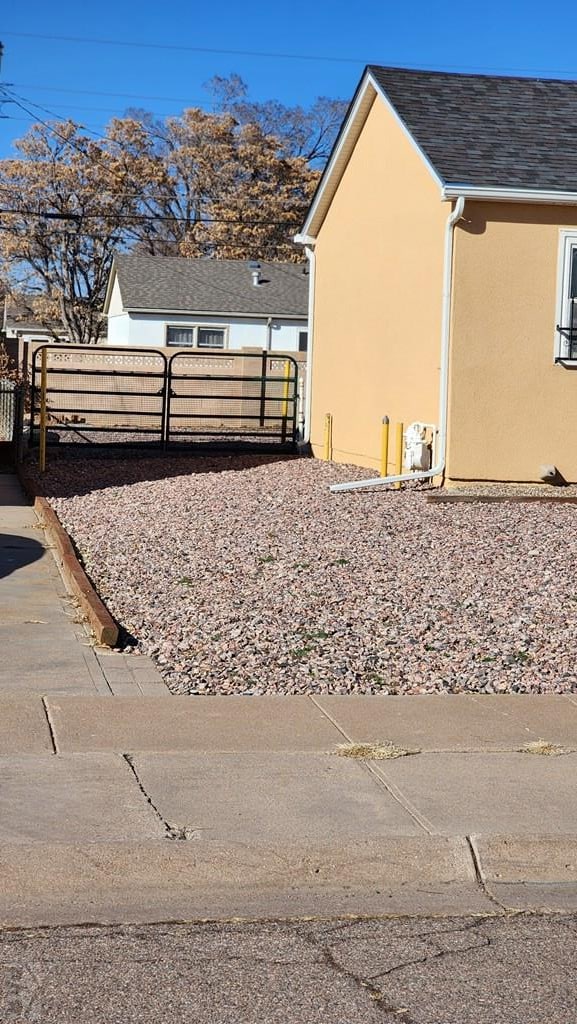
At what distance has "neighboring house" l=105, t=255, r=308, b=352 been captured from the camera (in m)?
42.3

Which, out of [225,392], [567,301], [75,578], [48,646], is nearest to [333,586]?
[75,578]

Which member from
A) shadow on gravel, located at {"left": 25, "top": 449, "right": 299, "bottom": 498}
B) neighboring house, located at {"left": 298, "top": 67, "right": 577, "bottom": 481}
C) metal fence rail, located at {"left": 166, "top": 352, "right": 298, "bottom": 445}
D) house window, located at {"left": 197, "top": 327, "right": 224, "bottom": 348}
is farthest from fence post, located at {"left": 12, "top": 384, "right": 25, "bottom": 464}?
house window, located at {"left": 197, "top": 327, "right": 224, "bottom": 348}

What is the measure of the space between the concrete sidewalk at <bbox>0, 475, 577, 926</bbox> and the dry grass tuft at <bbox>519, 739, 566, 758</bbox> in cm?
4

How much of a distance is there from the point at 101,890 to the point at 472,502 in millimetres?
10446

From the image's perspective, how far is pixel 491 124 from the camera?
55.8ft

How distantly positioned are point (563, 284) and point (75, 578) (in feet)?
A: 26.4

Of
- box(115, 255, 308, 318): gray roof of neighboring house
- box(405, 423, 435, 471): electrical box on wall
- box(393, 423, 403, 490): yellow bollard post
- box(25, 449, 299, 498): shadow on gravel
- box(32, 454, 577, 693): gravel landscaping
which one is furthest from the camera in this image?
box(115, 255, 308, 318): gray roof of neighboring house

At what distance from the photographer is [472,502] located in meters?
14.8

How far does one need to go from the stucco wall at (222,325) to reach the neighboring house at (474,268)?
24.1m

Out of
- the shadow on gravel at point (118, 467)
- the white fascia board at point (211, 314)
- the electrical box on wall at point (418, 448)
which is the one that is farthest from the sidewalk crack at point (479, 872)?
the white fascia board at point (211, 314)

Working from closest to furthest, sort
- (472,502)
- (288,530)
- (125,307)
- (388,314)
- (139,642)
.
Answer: (139,642), (288,530), (472,502), (388,314), (125,307)

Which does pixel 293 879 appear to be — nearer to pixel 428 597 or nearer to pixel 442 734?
pixel 442 734

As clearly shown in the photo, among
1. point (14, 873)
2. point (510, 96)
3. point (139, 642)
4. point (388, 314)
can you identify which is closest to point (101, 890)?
point (14, 873)

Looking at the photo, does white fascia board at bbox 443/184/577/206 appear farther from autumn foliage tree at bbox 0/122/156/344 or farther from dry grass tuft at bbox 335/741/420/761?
autumn foliage tree at bbox 0/122/156/344
